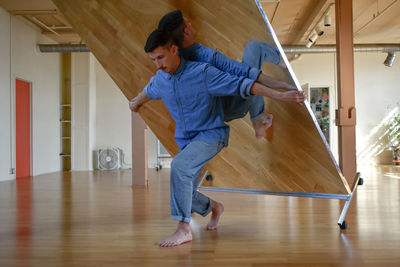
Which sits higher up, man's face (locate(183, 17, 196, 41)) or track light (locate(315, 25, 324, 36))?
track light (locate(315, 25, 324, 36))

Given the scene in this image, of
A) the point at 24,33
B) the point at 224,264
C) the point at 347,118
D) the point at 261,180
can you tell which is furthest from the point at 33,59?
the point at 224,264

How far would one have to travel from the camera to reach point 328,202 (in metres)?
3.71

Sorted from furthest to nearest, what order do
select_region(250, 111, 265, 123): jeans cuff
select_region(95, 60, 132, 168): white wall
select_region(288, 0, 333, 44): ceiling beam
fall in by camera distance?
select_region(95, 60, 132, 168): white wall → select_region(288, 0, 333, 44): ceiling beam → select_region(250, 111, 265, 123): jeans cuff

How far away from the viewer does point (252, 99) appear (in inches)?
91.4

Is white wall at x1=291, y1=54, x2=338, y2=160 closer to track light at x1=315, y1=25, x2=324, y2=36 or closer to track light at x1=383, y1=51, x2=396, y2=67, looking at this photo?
track light at x1=383, y1=51, x2=396, y2=67

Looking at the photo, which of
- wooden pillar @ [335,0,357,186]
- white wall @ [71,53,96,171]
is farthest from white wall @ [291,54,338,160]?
white wall @ [71,53,96,171]

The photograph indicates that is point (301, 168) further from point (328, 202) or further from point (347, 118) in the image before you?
point (347, 118)

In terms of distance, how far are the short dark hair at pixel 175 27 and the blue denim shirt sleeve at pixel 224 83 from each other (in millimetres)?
235

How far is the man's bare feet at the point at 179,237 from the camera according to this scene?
2.09 metres

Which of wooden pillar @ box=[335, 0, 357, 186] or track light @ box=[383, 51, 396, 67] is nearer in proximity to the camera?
wooden pillar @ box=[335, 0, 357, 186]

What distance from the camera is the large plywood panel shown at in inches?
82.1

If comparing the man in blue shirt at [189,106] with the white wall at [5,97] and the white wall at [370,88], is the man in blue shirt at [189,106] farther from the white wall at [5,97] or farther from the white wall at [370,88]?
the white wall at [370,88]

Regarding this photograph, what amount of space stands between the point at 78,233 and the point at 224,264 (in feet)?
3.71

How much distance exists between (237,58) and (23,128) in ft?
22.8
